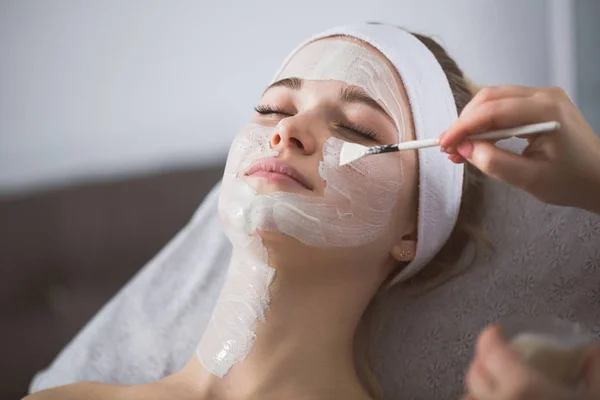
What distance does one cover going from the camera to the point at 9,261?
1.49 m

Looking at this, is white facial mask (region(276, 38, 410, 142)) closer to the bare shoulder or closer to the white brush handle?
the white brush handle

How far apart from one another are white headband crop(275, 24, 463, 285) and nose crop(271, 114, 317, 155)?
18cm

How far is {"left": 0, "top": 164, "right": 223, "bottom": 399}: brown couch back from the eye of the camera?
147 cm

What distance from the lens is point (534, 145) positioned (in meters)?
0.76

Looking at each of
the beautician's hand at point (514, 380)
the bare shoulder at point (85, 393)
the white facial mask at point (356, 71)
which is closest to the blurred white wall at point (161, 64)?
the white facial mask at point (356, 71)

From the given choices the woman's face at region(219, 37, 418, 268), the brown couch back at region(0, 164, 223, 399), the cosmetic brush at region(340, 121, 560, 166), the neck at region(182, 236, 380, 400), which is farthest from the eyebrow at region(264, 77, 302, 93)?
the brown couch back at region(0, 164, 223, 399)

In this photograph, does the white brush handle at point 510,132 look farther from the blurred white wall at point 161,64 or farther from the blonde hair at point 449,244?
the blurred white wall at point 161,64

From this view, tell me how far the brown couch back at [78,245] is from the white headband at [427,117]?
641mm

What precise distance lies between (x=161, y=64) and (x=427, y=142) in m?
1.06

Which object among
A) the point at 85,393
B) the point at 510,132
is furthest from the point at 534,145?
the point at 85,393

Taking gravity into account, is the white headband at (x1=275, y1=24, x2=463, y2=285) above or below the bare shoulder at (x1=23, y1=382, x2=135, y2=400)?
above

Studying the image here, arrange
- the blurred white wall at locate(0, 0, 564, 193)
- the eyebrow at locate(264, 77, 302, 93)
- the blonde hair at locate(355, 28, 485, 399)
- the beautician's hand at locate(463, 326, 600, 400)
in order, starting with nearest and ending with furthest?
the beautician's hand at locate(463, 326, 600, 400), the eyebrow at locate(264, 77, 302, 93), the blonde hair at locate(355, 28, 485, 399), the blurred white wall at locate(0, 0, 564, 193)

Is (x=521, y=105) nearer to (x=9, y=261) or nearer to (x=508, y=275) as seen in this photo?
(x=508, y=275)

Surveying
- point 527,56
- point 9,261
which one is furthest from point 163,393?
point 527,56
